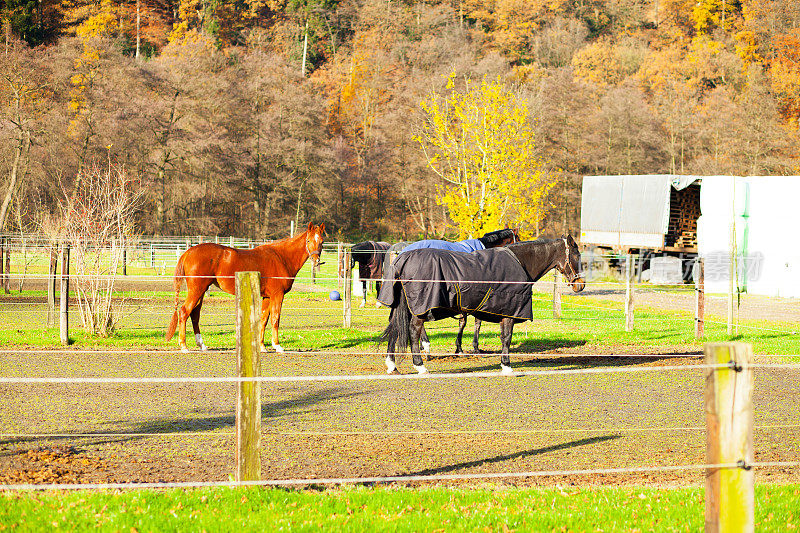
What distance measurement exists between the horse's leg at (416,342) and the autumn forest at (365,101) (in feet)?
56.2

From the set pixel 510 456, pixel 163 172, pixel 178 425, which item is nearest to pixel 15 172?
pixel 163 172

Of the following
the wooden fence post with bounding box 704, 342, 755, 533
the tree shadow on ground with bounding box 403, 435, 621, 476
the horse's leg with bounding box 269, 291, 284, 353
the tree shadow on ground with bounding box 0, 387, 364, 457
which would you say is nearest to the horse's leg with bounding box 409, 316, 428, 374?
the tree shadow on ground with bounding box 0, 387, 364, 457

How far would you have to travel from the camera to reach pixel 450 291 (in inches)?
433

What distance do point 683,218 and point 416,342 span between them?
2626 centimetres

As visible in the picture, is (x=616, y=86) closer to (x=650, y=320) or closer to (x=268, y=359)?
(x=650, y=320)

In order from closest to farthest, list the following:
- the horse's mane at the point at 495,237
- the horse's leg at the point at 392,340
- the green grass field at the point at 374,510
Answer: the green grass field at the point at 374,510
the horse's leg at the point at 392,340
the horse's mane at the point at 495,237

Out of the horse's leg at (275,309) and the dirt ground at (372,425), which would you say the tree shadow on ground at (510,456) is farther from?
the horse's leg at (275,309)

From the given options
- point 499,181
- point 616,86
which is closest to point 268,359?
point 499,181

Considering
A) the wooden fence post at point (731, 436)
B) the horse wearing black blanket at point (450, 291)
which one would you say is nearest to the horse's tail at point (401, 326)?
the horse wearing black blanket at point (450, 291)

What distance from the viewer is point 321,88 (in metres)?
65.4

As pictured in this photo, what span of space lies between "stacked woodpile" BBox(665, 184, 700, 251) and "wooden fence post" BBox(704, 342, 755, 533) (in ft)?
102

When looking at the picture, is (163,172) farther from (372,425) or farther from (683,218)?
(372,425)

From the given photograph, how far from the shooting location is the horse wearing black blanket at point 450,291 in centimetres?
1097

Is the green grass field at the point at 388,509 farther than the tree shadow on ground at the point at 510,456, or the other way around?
the tree shadow on ground at the point at 510,456
